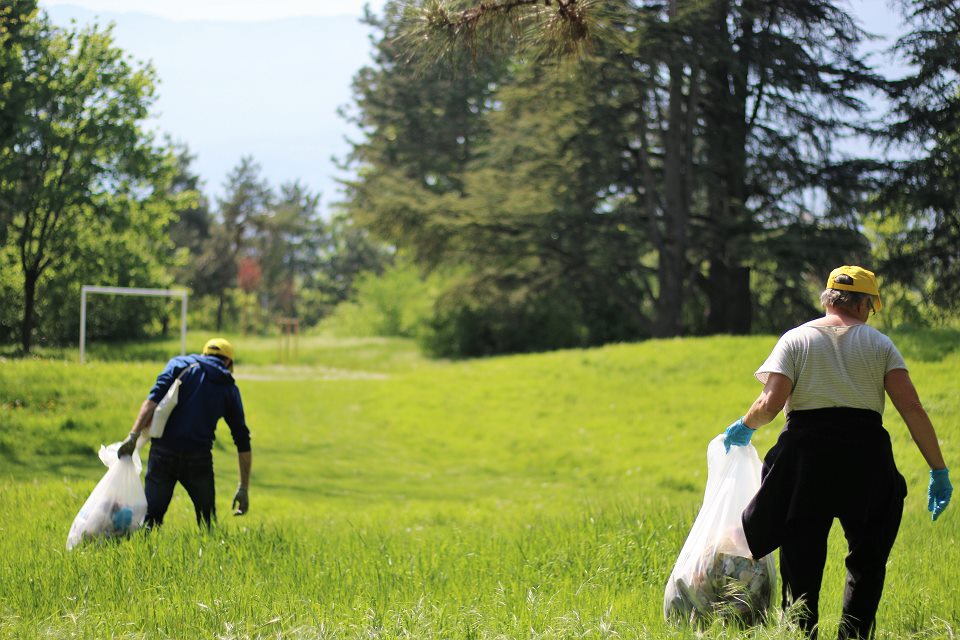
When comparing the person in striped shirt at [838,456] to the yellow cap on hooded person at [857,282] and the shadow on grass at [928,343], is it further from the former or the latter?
the shadow on grass at [928,343]

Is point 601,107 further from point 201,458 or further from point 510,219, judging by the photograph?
point 201,458

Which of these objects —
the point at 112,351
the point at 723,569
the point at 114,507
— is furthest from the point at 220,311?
the point at 723,569

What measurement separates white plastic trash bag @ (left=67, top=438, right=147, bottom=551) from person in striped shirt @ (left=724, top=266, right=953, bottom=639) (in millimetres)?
4265

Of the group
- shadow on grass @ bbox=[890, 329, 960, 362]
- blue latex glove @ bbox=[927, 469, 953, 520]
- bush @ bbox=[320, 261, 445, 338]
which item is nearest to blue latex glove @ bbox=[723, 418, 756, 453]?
blue latex glove @ bbox=[927, 469, 953, 520]

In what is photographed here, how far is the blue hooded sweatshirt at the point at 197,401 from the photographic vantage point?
6898mm

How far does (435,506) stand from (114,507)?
5.51m

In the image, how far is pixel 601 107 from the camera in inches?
1001

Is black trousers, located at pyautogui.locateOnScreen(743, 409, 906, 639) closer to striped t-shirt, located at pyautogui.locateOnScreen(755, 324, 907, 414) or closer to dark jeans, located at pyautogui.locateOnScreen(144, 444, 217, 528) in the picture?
striped t-shirt, located at pyautogui.locateOnScreen(755, 324, 907, 414)

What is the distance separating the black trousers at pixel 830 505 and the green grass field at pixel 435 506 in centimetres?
36

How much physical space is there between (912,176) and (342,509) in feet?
60.9

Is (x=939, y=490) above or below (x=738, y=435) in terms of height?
below

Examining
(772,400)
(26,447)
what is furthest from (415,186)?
(772,400)

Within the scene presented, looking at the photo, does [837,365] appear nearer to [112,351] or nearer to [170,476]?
[170,476]

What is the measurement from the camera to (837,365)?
4.35m
